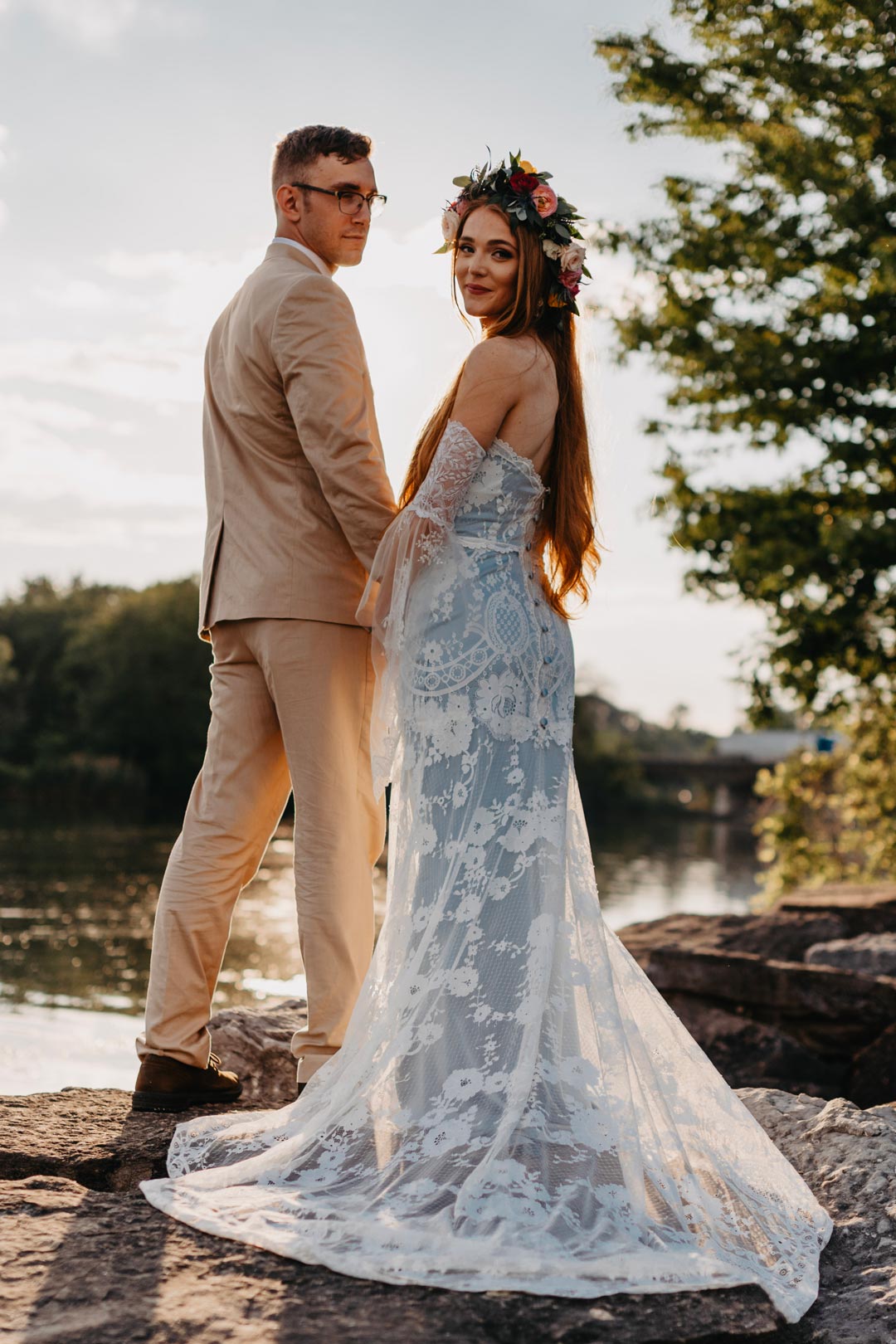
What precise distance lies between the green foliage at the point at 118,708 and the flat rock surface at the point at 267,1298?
130 ft

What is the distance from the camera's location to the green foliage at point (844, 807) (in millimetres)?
15555

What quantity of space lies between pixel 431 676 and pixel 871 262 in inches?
380

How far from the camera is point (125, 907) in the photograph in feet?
49.6

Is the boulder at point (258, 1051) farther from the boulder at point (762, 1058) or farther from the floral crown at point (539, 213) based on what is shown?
the floral crown at point (539, 213)

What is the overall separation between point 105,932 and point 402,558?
10476 millimetres

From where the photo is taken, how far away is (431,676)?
3393mm

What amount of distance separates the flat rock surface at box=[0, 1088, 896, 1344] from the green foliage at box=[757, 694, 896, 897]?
13.0 m

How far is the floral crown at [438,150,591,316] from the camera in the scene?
3455 mm

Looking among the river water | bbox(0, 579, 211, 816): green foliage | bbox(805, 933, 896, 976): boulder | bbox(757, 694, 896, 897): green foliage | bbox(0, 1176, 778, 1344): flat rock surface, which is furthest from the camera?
bbox(0, 579, 211, 816): green foliage

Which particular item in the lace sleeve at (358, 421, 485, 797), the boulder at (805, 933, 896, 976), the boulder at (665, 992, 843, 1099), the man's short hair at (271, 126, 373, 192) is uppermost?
the man's short hair at (271, 126, 373, 192)

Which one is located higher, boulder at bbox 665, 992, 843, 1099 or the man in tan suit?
the man in tan suit

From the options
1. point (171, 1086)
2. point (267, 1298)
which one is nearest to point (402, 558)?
point (171, 1086)

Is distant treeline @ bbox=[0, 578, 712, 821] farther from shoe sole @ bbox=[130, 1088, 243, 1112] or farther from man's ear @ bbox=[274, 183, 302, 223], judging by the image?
man's ear @ bbox=[274, 183, 302, 223]

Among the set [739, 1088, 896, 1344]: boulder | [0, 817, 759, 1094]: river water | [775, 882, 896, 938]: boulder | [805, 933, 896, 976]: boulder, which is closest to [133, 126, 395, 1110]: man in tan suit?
[739, 1088, 896, 1344]: boulder
